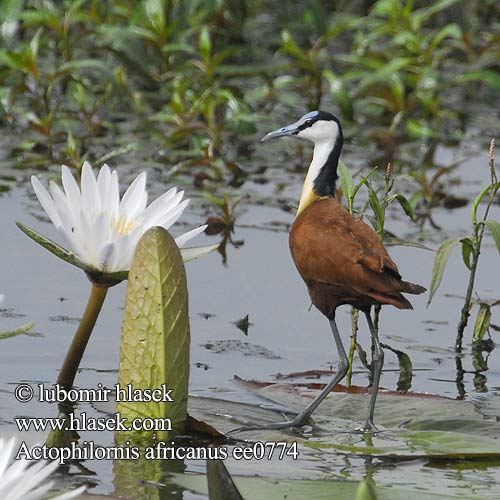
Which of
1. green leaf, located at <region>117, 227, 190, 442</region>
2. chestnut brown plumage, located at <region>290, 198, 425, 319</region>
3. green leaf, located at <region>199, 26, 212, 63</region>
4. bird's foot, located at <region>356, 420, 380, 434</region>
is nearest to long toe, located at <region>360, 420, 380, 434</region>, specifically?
bird's foot, located at <region>356, 420, 380, 434</region>

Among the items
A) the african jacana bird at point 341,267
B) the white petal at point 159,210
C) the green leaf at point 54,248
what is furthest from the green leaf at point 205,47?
the green leaf at point 54,248

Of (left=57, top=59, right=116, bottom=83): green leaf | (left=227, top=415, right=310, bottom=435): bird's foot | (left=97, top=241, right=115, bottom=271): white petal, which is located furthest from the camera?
(left=57, top=59, right=116, bottom=83): green leaf

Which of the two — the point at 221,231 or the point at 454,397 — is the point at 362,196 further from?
the point at 454,397

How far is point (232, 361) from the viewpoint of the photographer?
183 inches

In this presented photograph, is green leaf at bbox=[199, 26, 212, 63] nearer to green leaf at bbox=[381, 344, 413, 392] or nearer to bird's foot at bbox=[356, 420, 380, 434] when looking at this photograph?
green leaf at bbox=[381, 344, 413, 392]

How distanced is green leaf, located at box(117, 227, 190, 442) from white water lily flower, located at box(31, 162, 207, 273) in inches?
7.0

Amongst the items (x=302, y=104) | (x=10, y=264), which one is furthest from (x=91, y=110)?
(x=10, y=264)

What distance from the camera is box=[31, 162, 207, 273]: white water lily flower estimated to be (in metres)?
3.67

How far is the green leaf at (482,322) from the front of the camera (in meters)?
4.85

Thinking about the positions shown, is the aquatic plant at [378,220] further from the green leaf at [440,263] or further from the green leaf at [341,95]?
the green leaf at [341,95]

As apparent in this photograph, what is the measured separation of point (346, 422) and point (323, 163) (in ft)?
2.77

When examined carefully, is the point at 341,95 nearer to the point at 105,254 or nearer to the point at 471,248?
the point at 471,248

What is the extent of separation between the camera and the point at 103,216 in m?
3.68

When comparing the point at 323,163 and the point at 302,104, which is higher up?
the point at 302,104
